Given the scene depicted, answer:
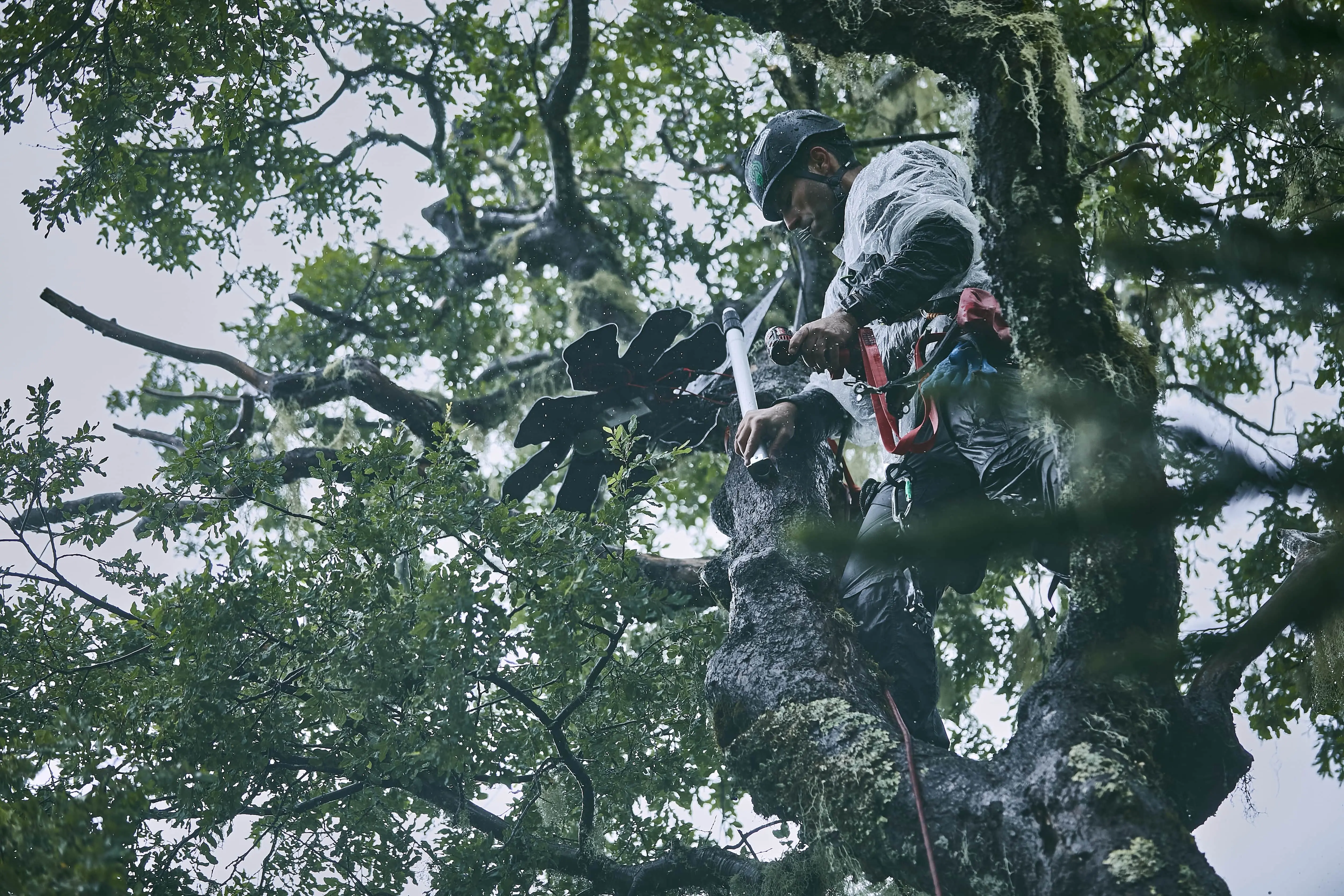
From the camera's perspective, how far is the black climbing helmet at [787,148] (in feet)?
13.7

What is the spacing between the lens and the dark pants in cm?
326

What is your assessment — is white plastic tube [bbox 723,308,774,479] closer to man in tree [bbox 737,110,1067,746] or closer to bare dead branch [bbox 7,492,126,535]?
man in tree [bbox 737,110,1067,746]

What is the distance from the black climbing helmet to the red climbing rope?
82.8 inches

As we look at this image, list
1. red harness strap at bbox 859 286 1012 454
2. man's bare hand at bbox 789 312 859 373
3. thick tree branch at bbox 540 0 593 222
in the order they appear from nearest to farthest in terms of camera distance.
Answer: red harness strap at bbox 859 286 1012 454, man's bare hand at bbox 789 312 859 373, thick tree branch at bbox 540 0 593 222

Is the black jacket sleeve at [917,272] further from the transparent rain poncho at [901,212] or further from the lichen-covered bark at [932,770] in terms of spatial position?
the lichen-covered bark at [932,770]

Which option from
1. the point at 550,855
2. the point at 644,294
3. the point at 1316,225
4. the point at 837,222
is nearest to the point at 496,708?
the point at 550,855

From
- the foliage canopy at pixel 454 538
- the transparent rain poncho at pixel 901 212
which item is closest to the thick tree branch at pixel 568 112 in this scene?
the foliage canopy at pixel 454 538

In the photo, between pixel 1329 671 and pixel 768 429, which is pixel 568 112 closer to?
pixel 768 429

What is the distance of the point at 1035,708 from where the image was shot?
2.70 meters

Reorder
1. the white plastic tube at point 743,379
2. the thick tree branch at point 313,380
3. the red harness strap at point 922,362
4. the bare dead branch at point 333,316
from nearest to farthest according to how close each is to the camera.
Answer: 1. the red harness strap at point 922,362
2. the white plastic tube at point 743,379
3. the thick tree branch at point 313,380
4. the bare dead branch at point 333,316

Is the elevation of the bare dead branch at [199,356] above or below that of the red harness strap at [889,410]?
above

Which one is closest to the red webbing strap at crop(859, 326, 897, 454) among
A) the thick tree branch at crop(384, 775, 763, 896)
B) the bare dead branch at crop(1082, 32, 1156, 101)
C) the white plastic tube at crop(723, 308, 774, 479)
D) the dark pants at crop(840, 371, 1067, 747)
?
the dark pants at crop(840, 371, 1067, 747)

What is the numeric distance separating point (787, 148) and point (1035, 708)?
2392mm

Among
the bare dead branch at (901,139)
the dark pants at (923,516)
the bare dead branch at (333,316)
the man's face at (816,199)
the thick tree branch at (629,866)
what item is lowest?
the thick tree branch at (629,866)
